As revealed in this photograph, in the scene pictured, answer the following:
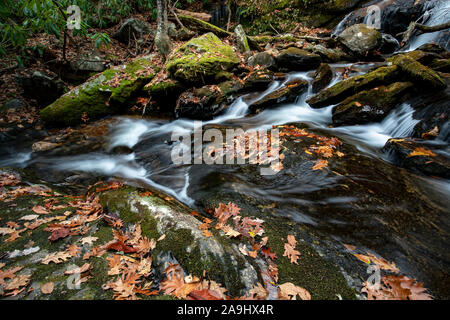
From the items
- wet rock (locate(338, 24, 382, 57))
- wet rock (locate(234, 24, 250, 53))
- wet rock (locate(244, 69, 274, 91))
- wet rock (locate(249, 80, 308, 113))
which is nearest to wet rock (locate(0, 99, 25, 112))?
wet rock (locate(244, 69, 274, 91))

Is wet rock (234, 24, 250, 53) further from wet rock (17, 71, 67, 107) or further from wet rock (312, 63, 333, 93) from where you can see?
wet rock (17, 71, 67, 107)

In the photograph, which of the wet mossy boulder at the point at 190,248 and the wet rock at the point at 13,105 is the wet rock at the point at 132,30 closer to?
the wet rock at the point at 13,105

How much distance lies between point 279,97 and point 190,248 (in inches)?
275

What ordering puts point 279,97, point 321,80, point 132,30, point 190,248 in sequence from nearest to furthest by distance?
point 190,248 < point 279,97 < point 321,80 < point 132,30

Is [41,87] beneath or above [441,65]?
beneath

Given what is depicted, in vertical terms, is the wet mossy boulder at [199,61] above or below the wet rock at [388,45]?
below

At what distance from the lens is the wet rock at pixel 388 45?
1008 cm

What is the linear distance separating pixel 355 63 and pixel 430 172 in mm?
7656

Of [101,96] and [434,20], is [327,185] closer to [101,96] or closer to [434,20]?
[101,96]

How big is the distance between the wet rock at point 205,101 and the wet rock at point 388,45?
8114mm

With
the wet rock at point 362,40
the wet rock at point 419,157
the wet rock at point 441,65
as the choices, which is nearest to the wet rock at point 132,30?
the wet rock at point 362,40

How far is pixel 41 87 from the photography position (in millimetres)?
9938

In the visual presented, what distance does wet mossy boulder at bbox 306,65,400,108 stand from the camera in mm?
6168

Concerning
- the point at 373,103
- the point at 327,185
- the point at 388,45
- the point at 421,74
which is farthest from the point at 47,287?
the point at 388,45
